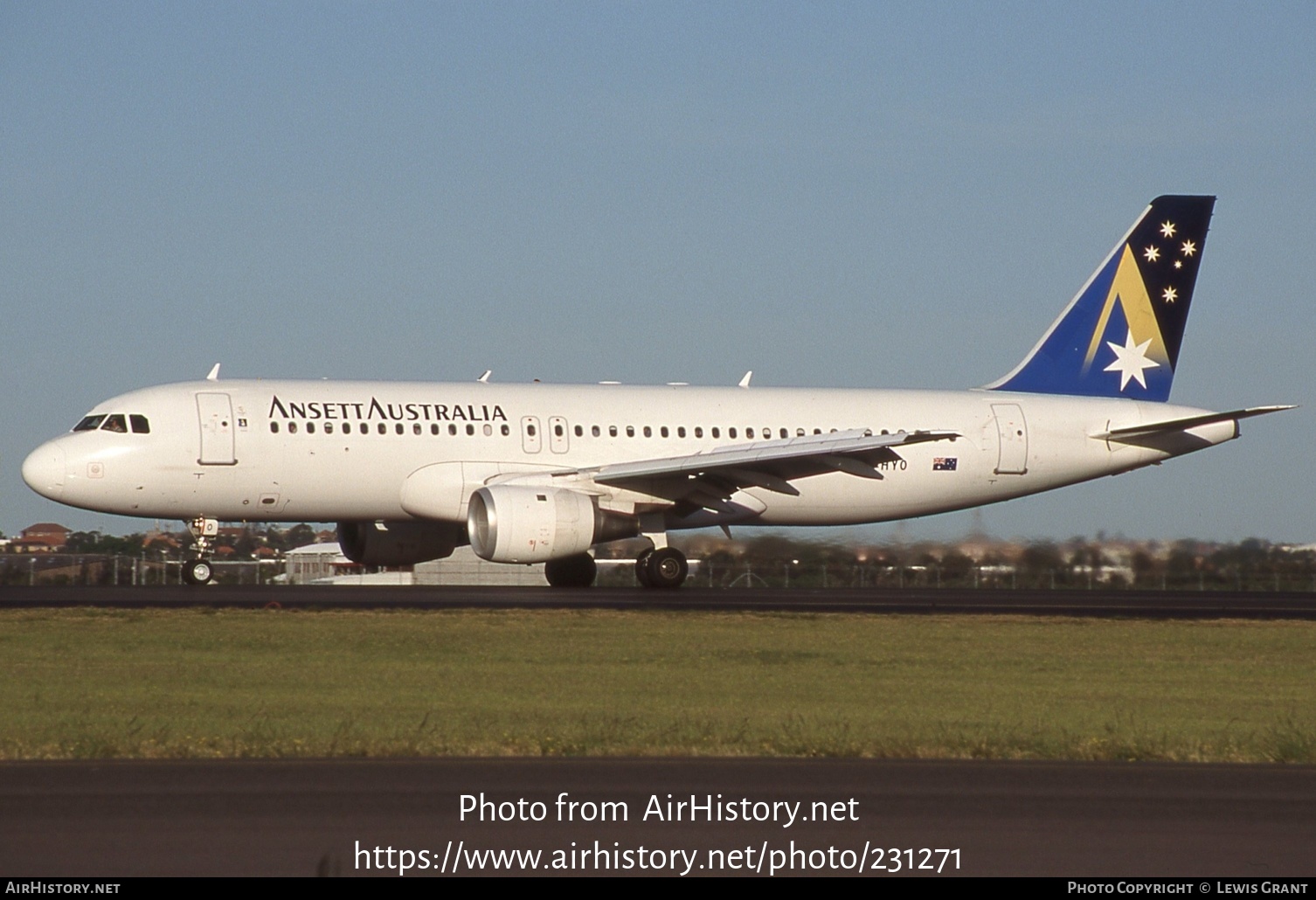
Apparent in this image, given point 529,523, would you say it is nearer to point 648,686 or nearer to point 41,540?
point 648,686

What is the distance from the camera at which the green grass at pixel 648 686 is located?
1223 cm

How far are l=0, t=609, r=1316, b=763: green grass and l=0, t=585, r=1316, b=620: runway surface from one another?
1.69 metres

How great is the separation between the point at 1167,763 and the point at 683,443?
20.4m

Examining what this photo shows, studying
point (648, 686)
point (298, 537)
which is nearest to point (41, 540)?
point (298, 537)

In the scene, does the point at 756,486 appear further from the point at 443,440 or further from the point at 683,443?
the point at 443,440

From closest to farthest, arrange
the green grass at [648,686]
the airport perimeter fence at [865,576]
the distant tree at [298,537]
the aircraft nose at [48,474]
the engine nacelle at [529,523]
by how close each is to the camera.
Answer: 1. the green grass at [648,686]
2. the engine nacelle at [529,523]
3. the aircraft nose at [48,474]
4. the airport perimeter fence at [865,576]
5. the distant tree at [298,537]

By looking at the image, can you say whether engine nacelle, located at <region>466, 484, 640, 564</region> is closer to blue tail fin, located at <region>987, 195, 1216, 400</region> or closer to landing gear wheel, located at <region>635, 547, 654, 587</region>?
landing gear wheel, located at <region>635, 547, 654, 587</region>

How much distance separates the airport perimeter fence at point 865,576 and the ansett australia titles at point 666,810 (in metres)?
23.8

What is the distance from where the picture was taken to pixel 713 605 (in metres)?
25.2

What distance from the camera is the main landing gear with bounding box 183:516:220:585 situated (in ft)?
94.2

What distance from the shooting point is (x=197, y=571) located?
28.7 metres

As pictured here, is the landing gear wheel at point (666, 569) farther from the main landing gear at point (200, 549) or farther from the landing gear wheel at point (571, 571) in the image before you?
the main landing gear at point (200, 549)

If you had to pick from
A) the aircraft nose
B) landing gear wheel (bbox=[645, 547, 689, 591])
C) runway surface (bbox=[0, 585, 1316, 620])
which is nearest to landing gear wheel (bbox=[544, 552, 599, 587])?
runway surface (bbox=[0, 585, 1316, 620])

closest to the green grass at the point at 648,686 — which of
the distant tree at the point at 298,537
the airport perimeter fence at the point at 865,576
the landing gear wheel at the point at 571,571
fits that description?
the landing gear wheel at the point at 571,571
